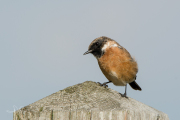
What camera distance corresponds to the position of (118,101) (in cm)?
324

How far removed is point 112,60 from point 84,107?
3419mm

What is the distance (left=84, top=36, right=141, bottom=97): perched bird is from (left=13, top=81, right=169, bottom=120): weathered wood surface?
2925mm

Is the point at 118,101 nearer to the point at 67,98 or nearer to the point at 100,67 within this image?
the point at 67,98

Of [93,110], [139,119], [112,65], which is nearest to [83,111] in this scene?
[93,110]

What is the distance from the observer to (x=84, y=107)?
3061 mm

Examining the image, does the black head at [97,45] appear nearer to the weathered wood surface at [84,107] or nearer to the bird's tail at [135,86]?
the bird's tail at [135,86]

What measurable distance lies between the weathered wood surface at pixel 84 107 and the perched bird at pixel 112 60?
292 centimetres

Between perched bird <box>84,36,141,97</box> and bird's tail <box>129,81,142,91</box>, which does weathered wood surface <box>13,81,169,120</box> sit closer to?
perched bird <box>84,36,141,97</box>

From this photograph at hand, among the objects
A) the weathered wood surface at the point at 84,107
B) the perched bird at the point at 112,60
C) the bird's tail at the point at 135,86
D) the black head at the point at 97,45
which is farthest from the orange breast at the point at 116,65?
the weathered wood surface at the point at 84,107

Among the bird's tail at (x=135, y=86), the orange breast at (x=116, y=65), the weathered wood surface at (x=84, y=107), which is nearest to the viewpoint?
the weathered wood surface at (x=84, y=107)

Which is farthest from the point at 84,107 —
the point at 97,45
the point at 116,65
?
the point at 97,45

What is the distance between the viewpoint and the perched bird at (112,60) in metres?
6.40

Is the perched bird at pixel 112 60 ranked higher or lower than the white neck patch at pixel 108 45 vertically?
lower

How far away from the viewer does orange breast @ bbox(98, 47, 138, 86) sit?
6.39 metres
